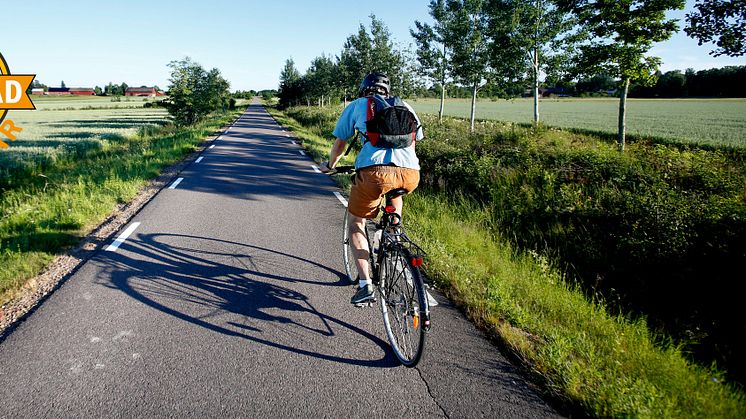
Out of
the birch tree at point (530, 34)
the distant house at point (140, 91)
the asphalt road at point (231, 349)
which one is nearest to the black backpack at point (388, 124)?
the asphalt road at point (231, 349)

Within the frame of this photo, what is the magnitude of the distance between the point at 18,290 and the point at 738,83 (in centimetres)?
7709

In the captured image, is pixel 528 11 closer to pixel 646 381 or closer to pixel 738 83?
pixel 646 381

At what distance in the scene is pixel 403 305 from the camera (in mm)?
2887

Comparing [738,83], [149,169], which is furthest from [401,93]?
[738,83]

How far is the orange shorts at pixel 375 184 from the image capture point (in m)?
2.95

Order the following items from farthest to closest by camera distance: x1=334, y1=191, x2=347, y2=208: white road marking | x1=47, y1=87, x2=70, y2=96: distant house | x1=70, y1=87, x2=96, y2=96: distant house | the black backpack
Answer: x1=70, y1=87, x2=96, y2=96: distant house < x1=47, y1=87, x2=70, y2=96: distant house < x1=334, y1=191, x2=347, y2=208: white road marking < the black backpack

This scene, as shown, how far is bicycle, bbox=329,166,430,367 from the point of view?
262 cm

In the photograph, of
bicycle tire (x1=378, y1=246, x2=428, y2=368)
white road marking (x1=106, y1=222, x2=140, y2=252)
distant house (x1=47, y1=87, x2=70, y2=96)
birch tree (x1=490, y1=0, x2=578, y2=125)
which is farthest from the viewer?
distant house (x1=47, y1=87, x2=70, y2=96)

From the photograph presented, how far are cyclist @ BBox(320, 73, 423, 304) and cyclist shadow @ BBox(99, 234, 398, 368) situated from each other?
1.69 feet

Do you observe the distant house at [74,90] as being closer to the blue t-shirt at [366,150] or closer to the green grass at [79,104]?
the green grass at [79,104]

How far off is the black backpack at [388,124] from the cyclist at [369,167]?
0.06 metres

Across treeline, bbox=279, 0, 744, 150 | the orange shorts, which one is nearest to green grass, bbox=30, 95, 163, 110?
treeline, bbox=279, 0, 744, 150

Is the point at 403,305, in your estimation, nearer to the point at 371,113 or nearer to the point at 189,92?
the point at 371,113

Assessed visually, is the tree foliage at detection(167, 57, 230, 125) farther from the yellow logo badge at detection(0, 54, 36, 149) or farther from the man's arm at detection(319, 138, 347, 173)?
the man's arm at detection(319, 138, 347, 173)
